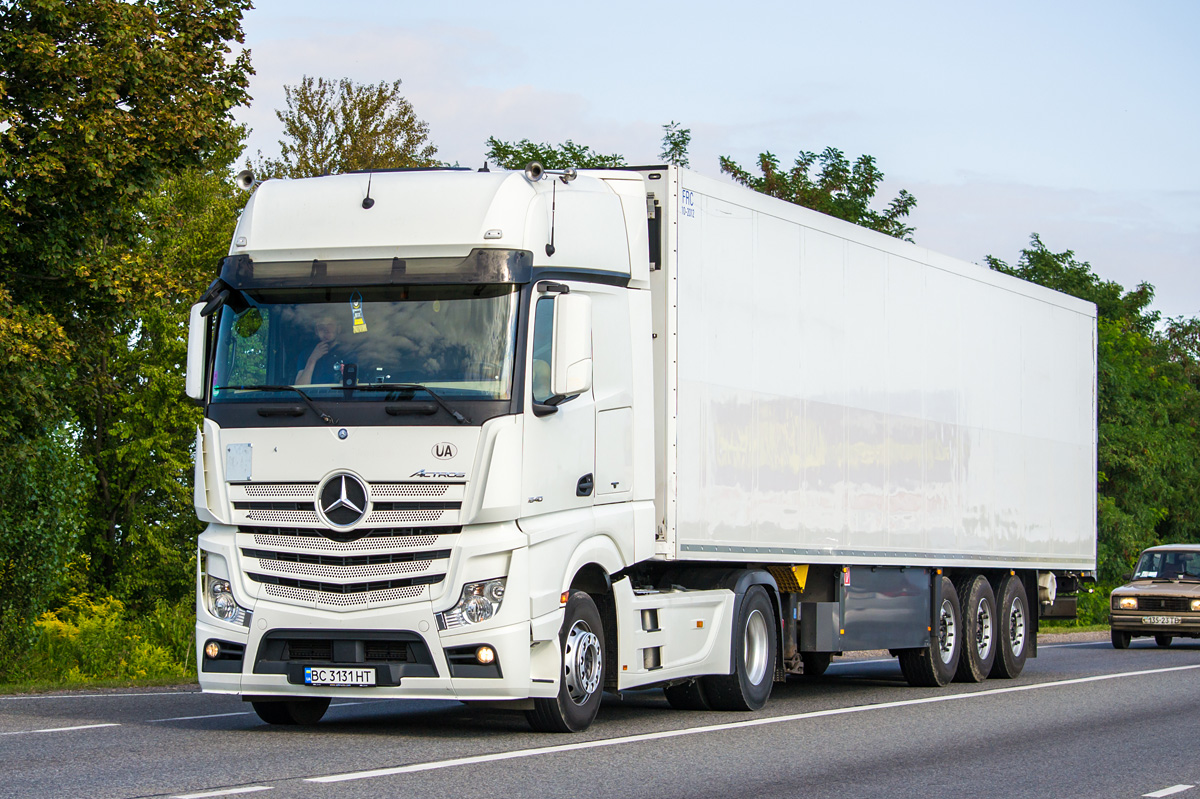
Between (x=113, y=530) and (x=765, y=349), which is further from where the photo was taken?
(x=113, y=530)

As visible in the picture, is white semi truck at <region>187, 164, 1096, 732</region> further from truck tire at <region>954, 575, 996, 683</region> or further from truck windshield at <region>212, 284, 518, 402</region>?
truck tire at <region>954, 575, 996, 683</region>

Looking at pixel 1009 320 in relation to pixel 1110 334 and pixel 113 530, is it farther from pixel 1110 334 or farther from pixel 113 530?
pixel 1110 334

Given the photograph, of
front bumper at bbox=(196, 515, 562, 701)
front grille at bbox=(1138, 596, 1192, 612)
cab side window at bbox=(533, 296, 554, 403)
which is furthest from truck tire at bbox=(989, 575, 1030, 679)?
cab side window at bbox=(533, 296, 554, 403)

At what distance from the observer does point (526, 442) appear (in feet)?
33.5

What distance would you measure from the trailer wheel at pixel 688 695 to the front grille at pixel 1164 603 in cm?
1667

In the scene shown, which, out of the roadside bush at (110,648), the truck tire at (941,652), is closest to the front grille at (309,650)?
the truck tire at (941,652)

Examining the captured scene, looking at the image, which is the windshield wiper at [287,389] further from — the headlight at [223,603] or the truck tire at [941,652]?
the truck tire at [941,652]

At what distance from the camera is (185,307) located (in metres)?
43.5

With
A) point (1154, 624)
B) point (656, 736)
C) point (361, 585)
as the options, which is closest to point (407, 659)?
point (361, 585)

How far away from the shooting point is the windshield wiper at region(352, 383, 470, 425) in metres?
10.0

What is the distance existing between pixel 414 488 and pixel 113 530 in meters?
40.0

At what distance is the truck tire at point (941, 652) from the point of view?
17.1m

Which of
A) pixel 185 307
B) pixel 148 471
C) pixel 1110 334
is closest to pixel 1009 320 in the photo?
pixel 185 307

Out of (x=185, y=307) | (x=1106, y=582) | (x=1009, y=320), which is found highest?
(x=185, y=307)
